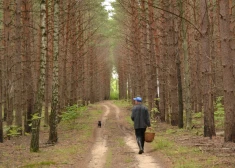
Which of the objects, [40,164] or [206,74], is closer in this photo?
[40,164]

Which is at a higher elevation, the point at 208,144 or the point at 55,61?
the point at 55,61

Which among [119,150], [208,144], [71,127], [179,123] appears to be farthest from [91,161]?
[71,127]

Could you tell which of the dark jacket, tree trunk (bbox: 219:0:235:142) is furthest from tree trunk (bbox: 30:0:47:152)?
tree trunk (bbox: 219:0:235:142)

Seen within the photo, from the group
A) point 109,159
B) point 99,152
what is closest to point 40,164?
point 109,159

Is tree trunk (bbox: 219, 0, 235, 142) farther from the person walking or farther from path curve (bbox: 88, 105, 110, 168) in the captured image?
path curve (bbox: 88, 105, 110, 168)

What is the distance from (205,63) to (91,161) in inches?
223

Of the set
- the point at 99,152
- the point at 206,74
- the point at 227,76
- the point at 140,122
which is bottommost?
the point at 99,152

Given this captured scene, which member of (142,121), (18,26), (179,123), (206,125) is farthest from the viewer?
(179,123)

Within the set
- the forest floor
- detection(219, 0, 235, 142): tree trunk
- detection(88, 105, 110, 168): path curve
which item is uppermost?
detection(219, 0, 235, 142): tree trunk

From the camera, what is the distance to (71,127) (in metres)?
18.9

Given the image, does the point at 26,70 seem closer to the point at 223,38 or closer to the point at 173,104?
the point at 173,104

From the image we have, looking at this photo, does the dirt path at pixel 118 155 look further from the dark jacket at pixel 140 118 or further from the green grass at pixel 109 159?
the dark jacket at pixel 140 118

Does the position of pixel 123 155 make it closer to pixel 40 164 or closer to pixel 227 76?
pixel 40 164

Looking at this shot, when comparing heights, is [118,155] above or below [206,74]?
below
